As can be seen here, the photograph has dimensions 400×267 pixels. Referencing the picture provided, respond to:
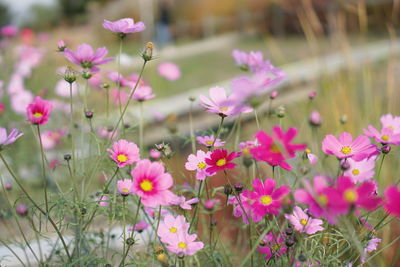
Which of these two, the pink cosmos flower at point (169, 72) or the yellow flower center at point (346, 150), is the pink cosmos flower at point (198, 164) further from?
the pink cosmos flower at point (169, 72)

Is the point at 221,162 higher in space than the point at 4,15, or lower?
higher

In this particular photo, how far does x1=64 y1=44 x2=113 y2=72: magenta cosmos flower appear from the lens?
833mm

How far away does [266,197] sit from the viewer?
0.69 metres

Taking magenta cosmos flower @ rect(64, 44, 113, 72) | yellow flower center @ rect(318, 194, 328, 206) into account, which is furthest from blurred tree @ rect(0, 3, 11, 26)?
yellow flower center @ rect(318, 194, 328, 206)

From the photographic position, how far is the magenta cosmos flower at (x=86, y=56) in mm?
833

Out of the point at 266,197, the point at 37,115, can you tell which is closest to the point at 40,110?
the point at 37,115

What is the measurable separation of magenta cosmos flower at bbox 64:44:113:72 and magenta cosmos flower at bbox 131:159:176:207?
28 cm

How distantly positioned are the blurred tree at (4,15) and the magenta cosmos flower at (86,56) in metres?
11.8

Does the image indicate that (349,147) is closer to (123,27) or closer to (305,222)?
(305,222)

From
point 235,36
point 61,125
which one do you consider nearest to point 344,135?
point 61,125

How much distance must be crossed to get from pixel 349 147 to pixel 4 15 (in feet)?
40.6

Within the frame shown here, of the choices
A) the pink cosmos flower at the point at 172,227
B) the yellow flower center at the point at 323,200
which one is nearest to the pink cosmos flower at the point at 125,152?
the pink cosmos flower at the point at 172,227

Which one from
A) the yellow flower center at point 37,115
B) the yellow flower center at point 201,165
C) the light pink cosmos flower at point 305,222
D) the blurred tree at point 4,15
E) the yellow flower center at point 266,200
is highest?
the yellow flower center at point 37,115

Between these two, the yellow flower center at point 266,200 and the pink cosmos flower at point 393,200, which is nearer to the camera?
the pink cosmos flower at point 393,200
